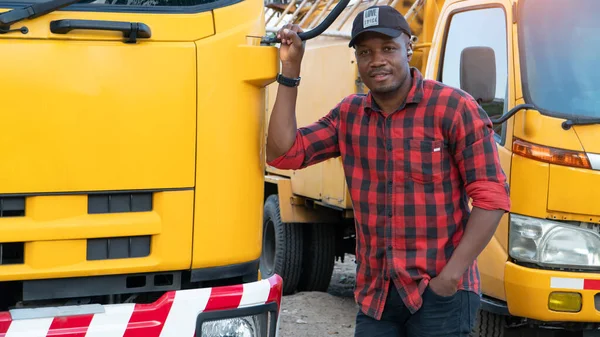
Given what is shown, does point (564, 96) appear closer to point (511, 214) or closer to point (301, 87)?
point (511, 214)

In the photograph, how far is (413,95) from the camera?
9.73 ft

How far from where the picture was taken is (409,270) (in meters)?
2.92

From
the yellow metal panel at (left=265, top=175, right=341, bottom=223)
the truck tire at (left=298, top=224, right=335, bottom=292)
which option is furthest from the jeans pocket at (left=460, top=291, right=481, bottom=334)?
the truck tire at (left=298, top=224, right=335, bottom=292)

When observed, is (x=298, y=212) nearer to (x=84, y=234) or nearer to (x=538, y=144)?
(x=538, y=144)

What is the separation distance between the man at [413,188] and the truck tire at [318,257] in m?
3.99

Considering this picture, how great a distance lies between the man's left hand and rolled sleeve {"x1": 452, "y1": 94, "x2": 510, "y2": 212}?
0.28 meters

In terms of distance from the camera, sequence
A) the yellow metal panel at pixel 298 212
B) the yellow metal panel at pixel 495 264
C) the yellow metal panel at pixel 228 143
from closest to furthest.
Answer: the yellow metal panel at pixel 228 143 < the yellow metal panel at pixel 495 264 < the yellow metal panel at pixel 298 212

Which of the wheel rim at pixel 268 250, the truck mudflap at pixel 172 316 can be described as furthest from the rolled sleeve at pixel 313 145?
the wheel rim at pixel 268 250

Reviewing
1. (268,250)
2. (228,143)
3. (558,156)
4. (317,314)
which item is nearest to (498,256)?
(558,156)

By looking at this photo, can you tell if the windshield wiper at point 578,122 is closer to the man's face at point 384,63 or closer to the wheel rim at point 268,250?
the man's face at point 384,63

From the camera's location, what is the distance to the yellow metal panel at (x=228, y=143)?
2691mm

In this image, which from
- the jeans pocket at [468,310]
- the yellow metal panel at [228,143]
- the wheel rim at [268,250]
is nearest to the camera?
the yellow metal panel at [228,143]

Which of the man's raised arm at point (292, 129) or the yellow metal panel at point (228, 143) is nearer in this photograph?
the yellow metal panel at point (228, 143)

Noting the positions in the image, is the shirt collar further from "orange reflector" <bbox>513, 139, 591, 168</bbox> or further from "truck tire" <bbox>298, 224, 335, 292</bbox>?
"truck tire" <bbox>298, 224, 335, 292</bbox>
